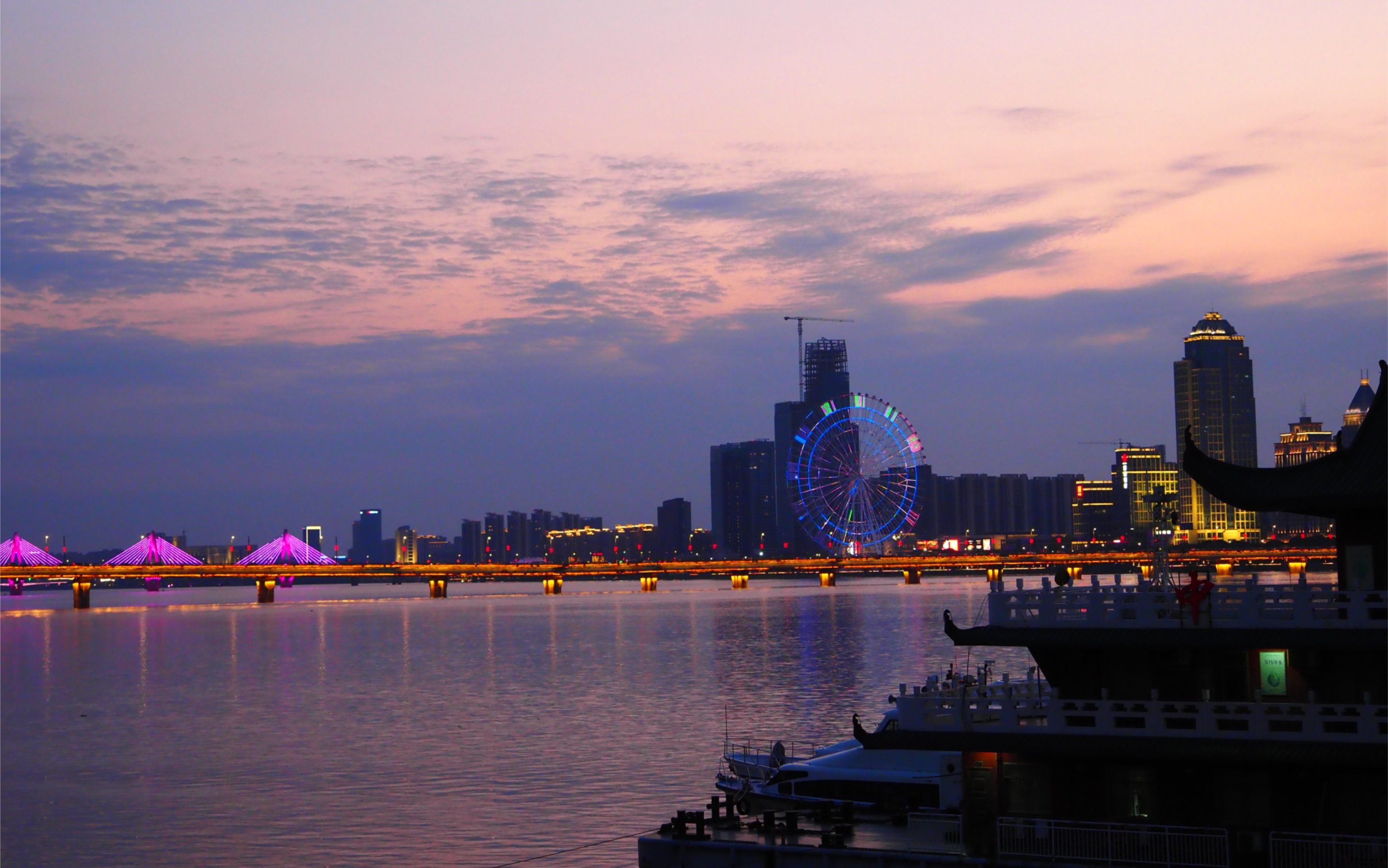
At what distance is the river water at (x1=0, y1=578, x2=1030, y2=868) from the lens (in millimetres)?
60812

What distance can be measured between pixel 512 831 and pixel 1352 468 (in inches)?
1481

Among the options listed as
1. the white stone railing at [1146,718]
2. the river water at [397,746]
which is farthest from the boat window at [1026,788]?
the river water at [397,746]

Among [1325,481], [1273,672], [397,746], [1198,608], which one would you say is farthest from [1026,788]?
[397,746]

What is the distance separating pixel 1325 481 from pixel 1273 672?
451 centimetres

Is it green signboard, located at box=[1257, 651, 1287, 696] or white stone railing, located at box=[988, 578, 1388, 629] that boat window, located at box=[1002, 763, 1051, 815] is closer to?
white stone railing, located at box=[988, 578, 1388, 629]

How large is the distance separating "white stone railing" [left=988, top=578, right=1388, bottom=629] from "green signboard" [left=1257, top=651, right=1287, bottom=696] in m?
0.92

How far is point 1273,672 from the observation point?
33219 millimetres

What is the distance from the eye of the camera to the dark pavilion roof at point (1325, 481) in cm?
3369

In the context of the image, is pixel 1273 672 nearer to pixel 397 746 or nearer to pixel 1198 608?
pixel 1198 608

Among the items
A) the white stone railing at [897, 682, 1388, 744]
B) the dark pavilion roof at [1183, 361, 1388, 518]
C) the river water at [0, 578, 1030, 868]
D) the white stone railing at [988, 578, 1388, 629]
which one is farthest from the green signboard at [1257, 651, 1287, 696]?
the river water at [0, 578, 1030, 868]

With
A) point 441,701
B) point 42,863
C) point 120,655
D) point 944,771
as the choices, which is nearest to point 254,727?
point 441,701

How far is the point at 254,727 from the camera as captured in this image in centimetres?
10312

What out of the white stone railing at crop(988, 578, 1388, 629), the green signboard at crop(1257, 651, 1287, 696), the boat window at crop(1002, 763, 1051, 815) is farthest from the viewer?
the boat window at crop(1002, 763, 1051, 815)

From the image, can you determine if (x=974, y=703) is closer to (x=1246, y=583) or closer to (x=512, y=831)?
(x=1246, y=583)
